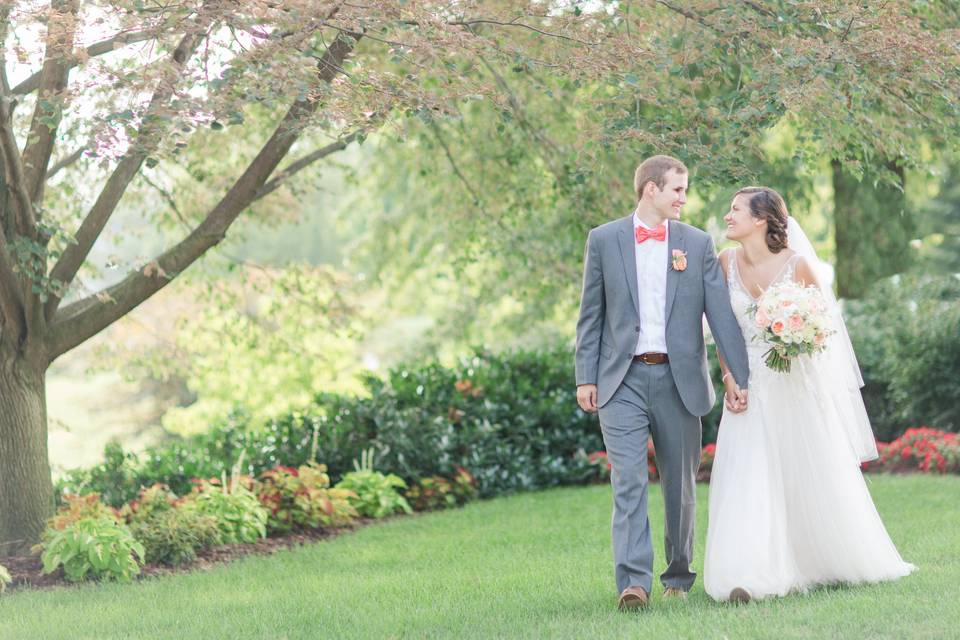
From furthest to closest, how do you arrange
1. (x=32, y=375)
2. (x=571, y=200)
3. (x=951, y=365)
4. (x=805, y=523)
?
1. (x=951, y=365)
2. (x=571, y=200)
3. (x=32, y=375)
4. (x=805, y=523)

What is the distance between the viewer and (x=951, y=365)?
41.1 ft

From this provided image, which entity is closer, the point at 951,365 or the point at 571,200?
the point at 571,200

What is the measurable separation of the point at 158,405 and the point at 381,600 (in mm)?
28664

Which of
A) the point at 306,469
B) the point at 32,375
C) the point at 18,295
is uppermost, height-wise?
the point at 18,295

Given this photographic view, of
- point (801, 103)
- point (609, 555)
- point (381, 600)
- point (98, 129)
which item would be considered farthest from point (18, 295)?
point (801, 103)

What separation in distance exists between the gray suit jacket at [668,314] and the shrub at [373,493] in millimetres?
4749

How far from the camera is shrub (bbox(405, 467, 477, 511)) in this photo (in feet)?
35.5

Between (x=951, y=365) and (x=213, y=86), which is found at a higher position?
(x=213, y=86)

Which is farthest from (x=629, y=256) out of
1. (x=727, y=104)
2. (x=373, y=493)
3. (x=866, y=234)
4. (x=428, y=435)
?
(x=866, y=234)

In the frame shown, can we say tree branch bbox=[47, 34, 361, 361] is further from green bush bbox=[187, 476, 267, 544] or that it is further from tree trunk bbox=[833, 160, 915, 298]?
tree trunk bbox=[833, 160, 915, 298]

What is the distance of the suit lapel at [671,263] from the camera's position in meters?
5.77

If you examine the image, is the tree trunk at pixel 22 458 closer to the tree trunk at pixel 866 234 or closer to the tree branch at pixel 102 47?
the tree branch at pixel 102 47

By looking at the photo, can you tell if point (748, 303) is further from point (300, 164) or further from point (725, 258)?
point (300, 164)

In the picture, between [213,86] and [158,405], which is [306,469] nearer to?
[213,86]
